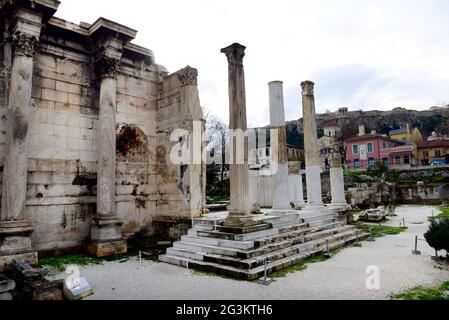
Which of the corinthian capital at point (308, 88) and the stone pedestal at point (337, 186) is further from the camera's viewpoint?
the stone pedestal at point (337, 186)

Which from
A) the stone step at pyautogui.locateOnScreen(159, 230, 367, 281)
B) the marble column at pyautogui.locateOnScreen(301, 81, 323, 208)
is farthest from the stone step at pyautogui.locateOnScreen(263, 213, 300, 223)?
the marble column at pyautogui.locateOnScreen(301, 81, 323, 208)

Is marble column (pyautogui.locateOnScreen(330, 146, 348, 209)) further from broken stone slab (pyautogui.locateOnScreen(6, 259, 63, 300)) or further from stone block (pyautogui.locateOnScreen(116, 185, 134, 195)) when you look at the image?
broken stone slab (pyautogui.locateOnScreen(6, 259, 63, 300))

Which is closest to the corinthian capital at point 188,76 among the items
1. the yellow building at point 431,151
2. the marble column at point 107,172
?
the marble column at point 107,172

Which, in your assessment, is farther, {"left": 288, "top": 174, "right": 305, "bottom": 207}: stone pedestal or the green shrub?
{"left": 288, "top": 174, "right": 305, "bottom": 207}: stone pedestal

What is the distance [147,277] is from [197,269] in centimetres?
117

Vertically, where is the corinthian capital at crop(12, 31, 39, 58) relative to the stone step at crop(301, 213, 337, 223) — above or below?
A: above

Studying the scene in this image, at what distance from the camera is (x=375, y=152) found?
51.5 metres

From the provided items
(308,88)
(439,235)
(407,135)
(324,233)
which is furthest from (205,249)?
(407,135)

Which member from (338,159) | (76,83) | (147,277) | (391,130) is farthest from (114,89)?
(391,130)

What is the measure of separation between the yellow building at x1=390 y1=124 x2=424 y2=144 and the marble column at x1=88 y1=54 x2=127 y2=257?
2478 inches

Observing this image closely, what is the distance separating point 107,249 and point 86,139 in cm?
336

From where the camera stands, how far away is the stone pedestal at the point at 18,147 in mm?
6516

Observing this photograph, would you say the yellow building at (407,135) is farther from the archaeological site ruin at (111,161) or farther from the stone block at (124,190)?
the stone block at (124,190)

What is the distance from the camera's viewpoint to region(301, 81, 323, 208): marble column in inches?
503
